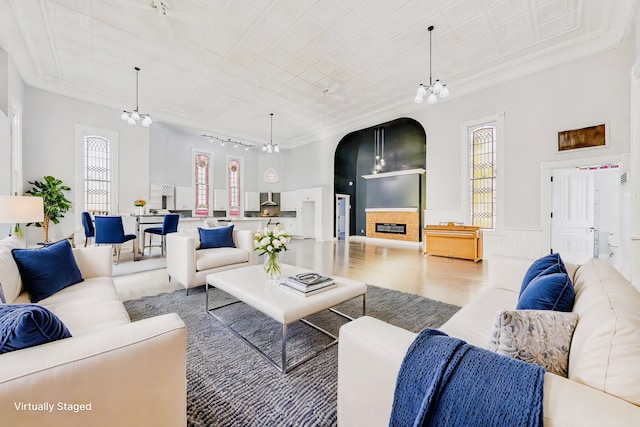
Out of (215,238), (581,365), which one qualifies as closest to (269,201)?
(215,238)

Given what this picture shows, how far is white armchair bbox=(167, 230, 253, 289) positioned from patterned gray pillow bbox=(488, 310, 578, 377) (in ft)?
9.55

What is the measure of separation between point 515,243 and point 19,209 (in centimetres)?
711

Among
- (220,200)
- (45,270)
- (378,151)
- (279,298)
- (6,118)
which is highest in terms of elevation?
(378,151)

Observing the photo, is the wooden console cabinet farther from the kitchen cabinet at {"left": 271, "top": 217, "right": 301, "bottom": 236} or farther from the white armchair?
the kitchen cabinet at {"left": 271, "top": 217, "right": 301, "bottom": 236}

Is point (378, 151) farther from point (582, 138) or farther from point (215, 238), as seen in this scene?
point (215, 238)

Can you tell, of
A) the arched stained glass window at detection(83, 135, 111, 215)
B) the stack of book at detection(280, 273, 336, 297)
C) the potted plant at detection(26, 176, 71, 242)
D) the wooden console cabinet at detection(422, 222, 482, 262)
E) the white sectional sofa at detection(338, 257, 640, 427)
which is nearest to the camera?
the white sectional sofa at detection(338, 257, 640, 427)

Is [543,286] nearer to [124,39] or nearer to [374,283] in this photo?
[374,283]

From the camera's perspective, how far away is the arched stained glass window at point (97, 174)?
606cm

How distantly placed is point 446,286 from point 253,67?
5.14 metres

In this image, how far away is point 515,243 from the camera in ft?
16.6

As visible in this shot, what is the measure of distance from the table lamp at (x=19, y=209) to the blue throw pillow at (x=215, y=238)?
5.16ft

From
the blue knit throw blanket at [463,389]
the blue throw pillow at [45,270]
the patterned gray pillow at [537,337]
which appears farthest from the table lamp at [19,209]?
the patterned gray pillow at [537,337]

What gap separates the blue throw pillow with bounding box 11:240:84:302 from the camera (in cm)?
174

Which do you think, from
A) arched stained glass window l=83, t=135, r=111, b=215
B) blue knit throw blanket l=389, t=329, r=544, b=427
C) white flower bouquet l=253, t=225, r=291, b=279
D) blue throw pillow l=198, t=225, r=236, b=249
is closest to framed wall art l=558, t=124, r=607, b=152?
white flower bouquet l=253, t=225, r=291, b=279
